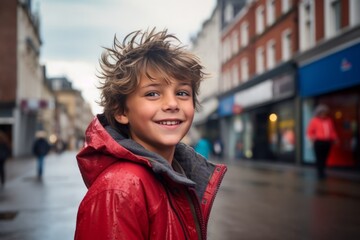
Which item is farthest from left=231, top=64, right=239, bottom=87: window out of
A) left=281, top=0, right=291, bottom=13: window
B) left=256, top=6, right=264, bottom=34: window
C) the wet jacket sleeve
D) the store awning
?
the wet jacket sleeve

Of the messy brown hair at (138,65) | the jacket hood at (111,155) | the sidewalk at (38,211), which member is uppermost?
the messy brown hair at (138,65)

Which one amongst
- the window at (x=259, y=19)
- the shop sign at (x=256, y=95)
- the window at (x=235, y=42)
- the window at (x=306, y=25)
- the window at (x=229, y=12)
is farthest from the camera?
the window at (x=229, y=12)

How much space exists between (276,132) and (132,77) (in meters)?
24.2

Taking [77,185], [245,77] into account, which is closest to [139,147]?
[77,185]

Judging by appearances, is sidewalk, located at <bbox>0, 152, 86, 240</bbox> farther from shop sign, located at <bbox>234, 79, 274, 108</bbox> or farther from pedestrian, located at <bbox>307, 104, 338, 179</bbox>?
shop sign, located at <bbox>234, 79, 274, 108</bbox>

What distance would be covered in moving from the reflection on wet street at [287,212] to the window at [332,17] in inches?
340

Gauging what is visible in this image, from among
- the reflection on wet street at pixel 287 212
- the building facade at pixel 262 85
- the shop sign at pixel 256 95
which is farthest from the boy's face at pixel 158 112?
the shop sign at pixel 256 95

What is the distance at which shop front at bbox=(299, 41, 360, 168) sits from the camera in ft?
54.3

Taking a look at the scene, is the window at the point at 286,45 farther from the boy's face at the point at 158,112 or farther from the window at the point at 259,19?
the boy's face at the point at 158,112

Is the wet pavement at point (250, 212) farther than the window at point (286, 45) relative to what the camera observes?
No

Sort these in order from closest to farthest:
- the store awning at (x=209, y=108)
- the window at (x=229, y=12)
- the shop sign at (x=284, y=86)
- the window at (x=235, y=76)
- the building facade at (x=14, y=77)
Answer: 1. the shop sign at (x=284, y=86)
2. the building facade at (x=14, y=77)
3. the window at (x=235, y=76)
4. the window at (x=229, y=12)
5. the store awning at (x=209, y=108)

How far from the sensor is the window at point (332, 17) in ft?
59.8

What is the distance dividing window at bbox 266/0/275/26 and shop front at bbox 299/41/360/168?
23.4 ft

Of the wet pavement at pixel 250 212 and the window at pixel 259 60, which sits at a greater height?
the window at pixel 259 60
